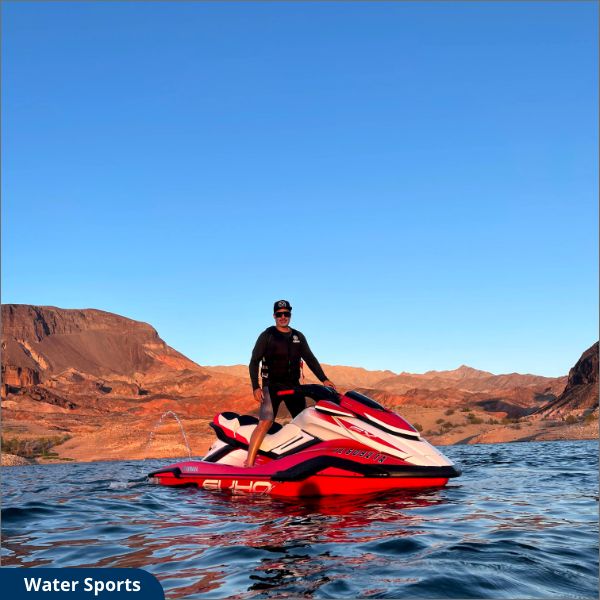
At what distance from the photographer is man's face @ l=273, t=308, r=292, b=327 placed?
30.1 feet

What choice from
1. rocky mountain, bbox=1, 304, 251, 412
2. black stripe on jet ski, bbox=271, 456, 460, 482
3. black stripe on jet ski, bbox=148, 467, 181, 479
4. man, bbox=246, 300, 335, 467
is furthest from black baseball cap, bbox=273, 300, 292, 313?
rocky mountain, bbox=1, 304, 251, 412

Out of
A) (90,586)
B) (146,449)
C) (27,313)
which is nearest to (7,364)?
(27,313)

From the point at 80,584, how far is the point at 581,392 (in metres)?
37.7

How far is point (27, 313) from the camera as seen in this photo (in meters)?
103

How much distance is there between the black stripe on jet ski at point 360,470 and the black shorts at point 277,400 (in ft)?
3.62

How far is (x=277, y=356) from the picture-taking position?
9.23 m

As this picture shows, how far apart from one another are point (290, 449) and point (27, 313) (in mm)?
105351

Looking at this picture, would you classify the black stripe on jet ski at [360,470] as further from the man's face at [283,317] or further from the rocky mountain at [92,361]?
the rocky mountain at [92,361]

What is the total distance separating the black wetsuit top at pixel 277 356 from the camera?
9.23m

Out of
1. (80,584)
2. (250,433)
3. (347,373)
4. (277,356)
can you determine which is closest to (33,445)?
(250,433)

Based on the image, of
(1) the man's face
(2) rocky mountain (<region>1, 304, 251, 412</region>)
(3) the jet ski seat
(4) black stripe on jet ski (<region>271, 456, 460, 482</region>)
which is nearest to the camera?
(4) black stripe on jet ski (<region>271, 456, 460, 482</region>)

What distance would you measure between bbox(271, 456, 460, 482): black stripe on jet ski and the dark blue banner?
4.31 metres

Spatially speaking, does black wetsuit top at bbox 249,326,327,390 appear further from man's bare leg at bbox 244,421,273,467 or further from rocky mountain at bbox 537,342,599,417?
rocky mountain at bbox 537,342,599,417

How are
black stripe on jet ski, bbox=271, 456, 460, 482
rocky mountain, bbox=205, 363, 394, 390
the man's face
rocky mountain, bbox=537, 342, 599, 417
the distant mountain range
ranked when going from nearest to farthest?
black stripe on jet ski, bbox=271, 456, 460, 482 < the man's face < rocky mountain, bbox=537, 342, 599, 417 < the distant mountain range < rocky mountain, bbox=205, 363, 394, 390
